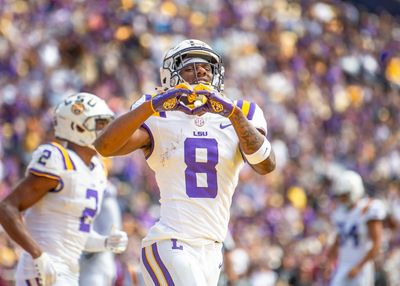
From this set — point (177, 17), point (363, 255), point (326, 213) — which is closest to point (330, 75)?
point (177, 17)

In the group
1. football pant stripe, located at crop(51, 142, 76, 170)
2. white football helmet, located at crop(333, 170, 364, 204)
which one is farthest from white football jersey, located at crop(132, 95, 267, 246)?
white football helmet, located at crop(333, 170, 364, 204)

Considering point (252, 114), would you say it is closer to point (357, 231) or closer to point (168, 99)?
point (168, 99)

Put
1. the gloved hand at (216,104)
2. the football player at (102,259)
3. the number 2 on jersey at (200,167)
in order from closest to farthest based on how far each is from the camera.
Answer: the gloved hand at (216,104) → the number 2 on jersey at (200,167) → the football player at (102,259)

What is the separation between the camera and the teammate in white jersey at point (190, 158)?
16.8 ft

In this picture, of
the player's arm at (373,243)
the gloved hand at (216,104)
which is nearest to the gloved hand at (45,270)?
the gloved hand at (216,104)

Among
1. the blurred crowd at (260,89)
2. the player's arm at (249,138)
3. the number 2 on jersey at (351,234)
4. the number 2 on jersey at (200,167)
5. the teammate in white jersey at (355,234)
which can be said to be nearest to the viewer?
the player's arm at (249,138)

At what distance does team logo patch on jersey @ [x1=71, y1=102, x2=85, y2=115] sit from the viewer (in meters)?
6.80

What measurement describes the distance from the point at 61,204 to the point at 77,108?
0.70 m

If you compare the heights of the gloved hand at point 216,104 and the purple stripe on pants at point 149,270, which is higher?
the gloved hand at point 216,104

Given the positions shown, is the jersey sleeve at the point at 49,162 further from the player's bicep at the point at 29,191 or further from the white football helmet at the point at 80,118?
the white football helmet at the point at 80,118

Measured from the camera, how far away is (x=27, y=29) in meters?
15.0

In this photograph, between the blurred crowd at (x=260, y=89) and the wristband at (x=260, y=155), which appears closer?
the wristband at (x=260, y=155)

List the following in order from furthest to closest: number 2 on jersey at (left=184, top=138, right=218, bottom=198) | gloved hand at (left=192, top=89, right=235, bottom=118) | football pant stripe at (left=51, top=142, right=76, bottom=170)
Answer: football pant stripe at (left=51, top=142, right=76, bottom=170)
number 2 on jersey at (left=184, top=138, right=218, bottom=198)
gloved hand at (left=192, top=89, right=235, bottom=118)

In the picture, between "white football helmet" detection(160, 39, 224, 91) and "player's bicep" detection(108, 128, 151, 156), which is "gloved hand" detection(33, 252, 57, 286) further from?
"white football helmet" detection(160, 39, 224, 91)
